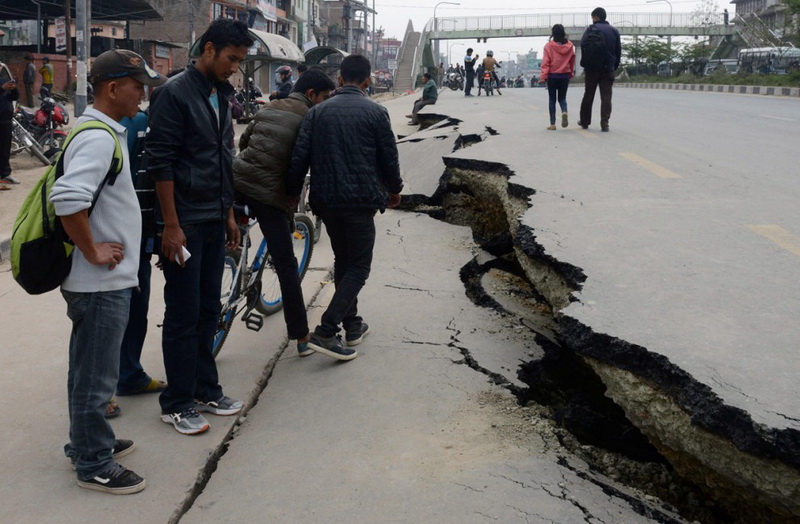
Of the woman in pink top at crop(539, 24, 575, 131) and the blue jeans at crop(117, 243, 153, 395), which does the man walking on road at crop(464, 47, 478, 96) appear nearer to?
the woman in pink top at crop(539, 24, 575, 131)

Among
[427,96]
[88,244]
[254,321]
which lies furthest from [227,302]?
[427,96]

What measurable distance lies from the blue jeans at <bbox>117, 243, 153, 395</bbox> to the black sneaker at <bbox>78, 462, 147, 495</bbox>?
2.80 ft

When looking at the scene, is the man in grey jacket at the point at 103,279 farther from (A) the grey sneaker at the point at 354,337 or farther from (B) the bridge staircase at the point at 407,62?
(B) the bridge staircase at the point at 407,62

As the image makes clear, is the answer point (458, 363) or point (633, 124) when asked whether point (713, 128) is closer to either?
point (633, 124)

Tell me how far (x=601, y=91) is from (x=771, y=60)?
28366 mm

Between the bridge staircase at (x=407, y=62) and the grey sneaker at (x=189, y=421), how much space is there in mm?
44510

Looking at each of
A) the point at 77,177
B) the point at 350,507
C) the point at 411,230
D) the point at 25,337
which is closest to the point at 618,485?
the point at 350,507

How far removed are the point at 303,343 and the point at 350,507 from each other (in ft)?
5.35

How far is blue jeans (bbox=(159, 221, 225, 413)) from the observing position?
325 centimetres

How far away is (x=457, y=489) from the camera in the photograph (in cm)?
278

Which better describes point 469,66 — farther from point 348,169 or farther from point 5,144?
point 348,169

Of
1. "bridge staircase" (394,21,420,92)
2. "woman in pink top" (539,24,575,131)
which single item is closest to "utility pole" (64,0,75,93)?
"woman in pink top" (539,24,575,131)

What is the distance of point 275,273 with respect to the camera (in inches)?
201

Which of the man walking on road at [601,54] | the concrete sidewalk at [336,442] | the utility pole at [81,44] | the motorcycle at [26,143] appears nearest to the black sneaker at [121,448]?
the concrete sidewalk at [336,442]
